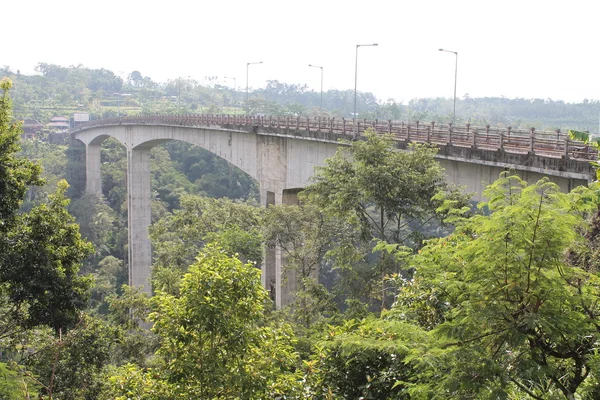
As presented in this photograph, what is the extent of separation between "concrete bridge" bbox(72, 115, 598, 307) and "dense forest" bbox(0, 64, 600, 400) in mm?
1225

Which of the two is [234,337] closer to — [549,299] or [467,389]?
[467,389]

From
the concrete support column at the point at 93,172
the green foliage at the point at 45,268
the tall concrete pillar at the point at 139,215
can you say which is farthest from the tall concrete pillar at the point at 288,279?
the concrete support column at the point at 93,172

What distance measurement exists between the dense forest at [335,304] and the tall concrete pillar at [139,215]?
2947 centimetres

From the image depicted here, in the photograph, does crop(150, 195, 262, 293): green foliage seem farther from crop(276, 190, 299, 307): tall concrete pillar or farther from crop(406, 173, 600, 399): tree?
crop(406, 173, 600, 399): tree

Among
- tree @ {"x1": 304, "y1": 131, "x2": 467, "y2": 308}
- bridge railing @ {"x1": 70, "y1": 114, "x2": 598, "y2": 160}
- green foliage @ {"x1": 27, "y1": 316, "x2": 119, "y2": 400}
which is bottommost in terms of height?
green foliage @ {"x1": 27, "y1": 316, "x2": 119, "y2": 400}

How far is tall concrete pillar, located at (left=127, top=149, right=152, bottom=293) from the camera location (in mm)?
59250

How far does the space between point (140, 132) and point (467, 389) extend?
57787 millimetres

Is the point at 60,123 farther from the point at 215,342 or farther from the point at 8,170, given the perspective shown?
the point at 215,342

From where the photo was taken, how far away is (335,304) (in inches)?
840

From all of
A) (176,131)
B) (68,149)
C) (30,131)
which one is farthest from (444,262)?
(30,131)

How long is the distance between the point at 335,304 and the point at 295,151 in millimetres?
11738

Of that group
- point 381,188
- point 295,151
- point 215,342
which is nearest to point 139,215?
point 295,151

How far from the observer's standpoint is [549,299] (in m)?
7.05

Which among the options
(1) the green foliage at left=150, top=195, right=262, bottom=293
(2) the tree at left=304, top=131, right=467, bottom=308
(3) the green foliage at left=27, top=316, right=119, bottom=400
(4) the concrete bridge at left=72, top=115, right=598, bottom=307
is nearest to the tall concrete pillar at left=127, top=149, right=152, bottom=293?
(4) the concrete bridge at left=72, top=115, right=598, bottom=307
